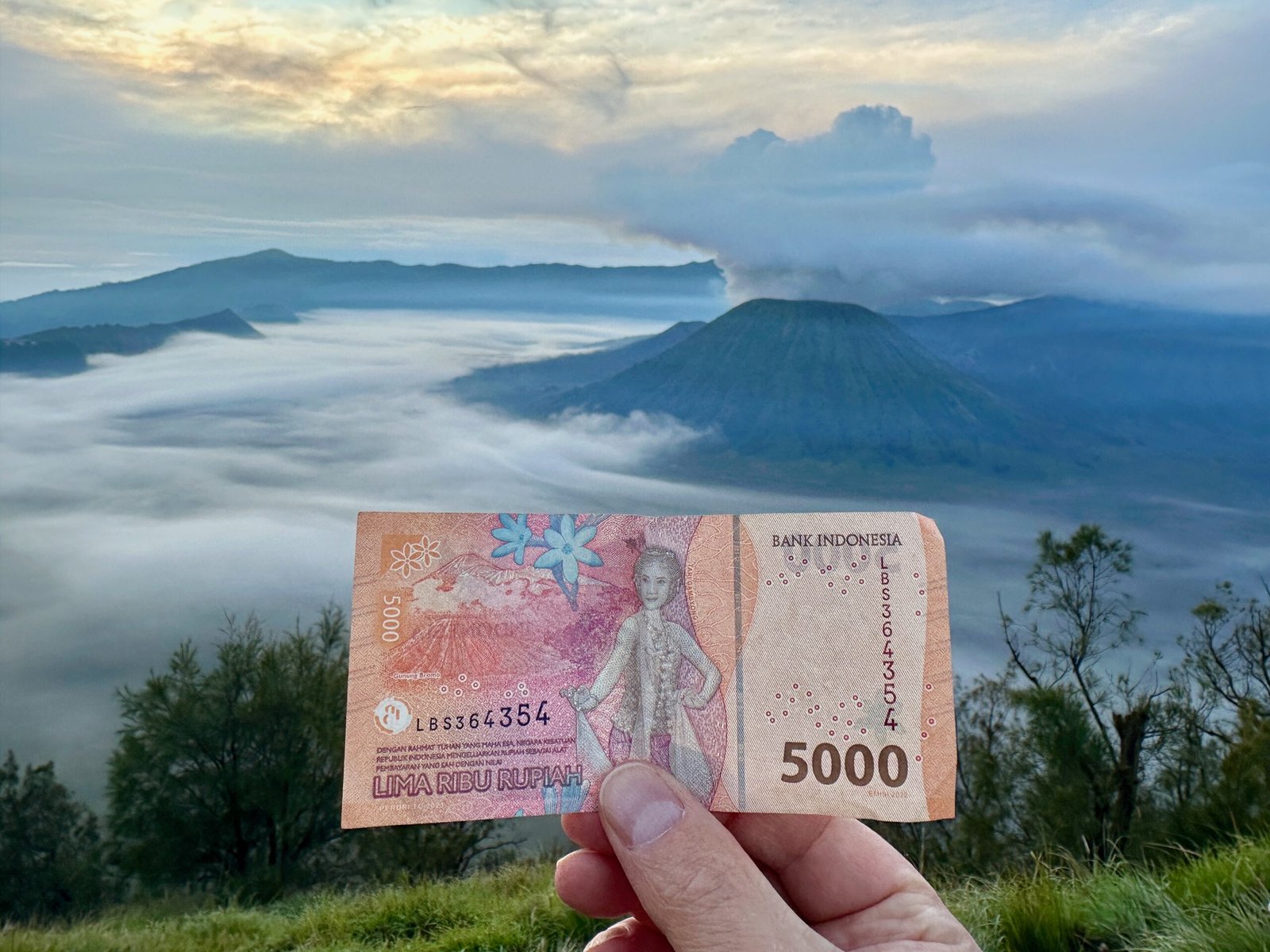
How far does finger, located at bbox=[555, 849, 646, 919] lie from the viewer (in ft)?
8.61

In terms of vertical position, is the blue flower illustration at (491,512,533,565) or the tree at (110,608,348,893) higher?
the blue flower illustration at (491,512,533,565)

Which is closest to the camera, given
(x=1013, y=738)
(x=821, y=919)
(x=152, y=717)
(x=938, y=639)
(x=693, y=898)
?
(x=693, y=898)

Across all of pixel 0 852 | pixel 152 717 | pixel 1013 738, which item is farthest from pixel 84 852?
pixel 1013 738

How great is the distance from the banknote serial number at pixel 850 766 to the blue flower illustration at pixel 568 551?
69 centimetres

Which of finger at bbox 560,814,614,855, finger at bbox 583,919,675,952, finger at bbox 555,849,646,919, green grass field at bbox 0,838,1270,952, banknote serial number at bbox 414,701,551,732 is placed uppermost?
banknote serial number at bbox 414,701,551,732

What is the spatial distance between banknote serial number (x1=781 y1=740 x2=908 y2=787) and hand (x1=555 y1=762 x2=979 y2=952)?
265 mm

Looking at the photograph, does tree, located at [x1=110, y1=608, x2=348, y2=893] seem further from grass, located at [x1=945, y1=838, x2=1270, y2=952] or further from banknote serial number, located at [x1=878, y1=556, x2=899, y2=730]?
banknote serial number, located at [x1=878, y1=556, x2=899, y2=730]

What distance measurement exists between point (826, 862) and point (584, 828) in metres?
0.66

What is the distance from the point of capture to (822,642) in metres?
2.33

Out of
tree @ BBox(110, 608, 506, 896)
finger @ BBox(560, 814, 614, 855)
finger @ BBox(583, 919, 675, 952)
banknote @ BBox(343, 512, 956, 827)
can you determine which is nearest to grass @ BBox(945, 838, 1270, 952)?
finger @ BBox(583, 919, 675, 952)

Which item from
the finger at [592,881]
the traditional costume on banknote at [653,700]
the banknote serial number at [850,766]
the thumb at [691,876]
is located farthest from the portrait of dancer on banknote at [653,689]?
the finger at [592,881]

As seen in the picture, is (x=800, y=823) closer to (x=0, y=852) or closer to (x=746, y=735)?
(x=746, y=735)

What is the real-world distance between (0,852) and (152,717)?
188cm

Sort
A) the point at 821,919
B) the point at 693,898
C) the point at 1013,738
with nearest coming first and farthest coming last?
the point at 693,898 < the point at 821,919 < the point at 1013,738
